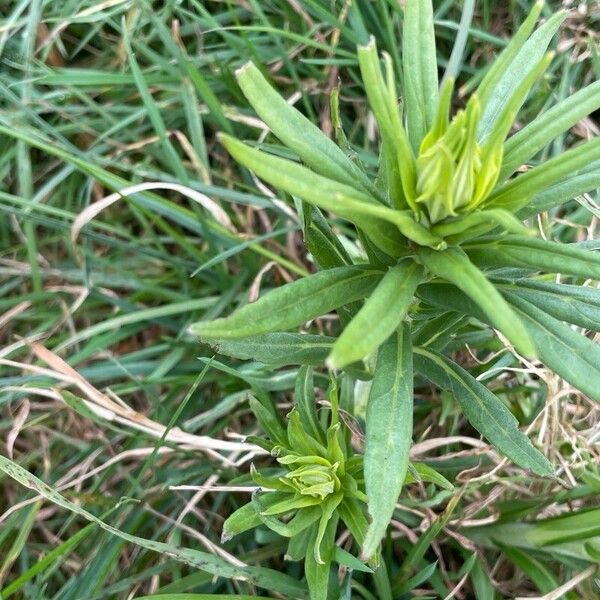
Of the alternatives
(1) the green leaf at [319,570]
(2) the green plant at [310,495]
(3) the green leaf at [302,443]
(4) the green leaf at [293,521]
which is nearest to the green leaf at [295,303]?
(2) the green plant at [310,495]

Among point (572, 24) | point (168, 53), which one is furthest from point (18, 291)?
point (572, 24)

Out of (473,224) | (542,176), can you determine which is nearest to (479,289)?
(473,224)

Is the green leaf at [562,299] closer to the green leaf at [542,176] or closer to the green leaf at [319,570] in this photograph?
the green leaf at [542,176]

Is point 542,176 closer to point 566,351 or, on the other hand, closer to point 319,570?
point 566,351

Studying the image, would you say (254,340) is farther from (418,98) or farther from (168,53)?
(168,53)

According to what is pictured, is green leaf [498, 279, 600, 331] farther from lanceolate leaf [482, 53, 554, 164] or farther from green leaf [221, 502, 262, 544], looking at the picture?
green leaf [221, 502, 262, 544]
